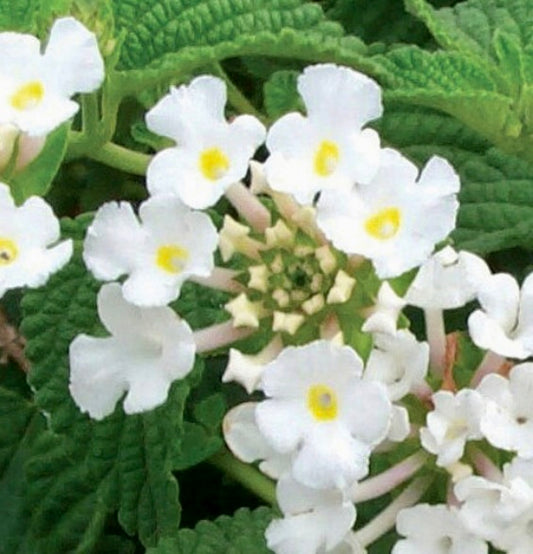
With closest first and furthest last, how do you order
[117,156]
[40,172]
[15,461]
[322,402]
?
[322,402]
[40,172]
[117,156]
[15,461]

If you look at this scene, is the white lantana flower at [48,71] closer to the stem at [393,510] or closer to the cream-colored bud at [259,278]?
the cream-colored bud at [259,278]

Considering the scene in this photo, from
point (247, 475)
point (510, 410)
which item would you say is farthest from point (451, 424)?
point (247, 475)

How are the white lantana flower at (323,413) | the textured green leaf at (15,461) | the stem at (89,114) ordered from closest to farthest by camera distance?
the white lantana flower at (323,413) < the stem at (89,114) < the textured green leaf at (15,461)


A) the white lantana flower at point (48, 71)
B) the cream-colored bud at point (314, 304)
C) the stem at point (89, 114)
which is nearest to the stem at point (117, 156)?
the stem at point (89, 114)

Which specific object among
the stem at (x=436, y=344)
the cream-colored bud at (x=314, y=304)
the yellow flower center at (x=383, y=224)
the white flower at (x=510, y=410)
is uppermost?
the yellow flower center at (x=383, y=224)

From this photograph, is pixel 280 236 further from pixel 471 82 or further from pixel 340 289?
pixel 471 82

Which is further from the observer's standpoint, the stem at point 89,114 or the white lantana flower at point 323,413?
the stem at point 89,114

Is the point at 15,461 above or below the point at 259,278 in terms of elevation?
below
